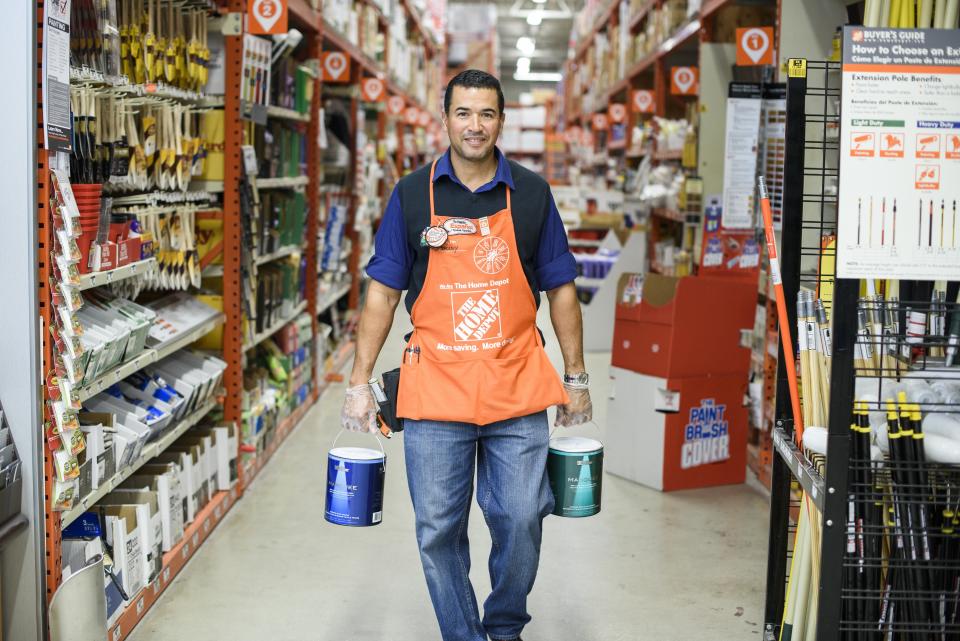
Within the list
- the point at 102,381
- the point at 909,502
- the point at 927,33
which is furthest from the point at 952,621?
the point at 102,381

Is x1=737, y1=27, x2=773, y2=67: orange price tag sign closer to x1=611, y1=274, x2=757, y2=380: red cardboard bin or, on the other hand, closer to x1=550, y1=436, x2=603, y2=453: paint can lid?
x1=611, y1=274, x2=757, y2=380: red cardboard bin

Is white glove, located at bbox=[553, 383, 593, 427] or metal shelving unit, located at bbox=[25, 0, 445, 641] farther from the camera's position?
white glove, located at bbox=[553, 383, 593, 427]

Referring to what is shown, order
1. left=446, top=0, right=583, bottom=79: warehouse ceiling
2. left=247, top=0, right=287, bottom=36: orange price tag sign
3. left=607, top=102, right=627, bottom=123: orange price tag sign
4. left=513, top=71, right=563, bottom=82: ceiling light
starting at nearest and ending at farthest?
left=247, top=0, right=287, bottom=36: orange price tag sign, left=607, top=102, right=627, bottom=123: orange price tag sign, left=446, top=0, right=583, bottom=79: warehouse ceiling, left=513, top=71, right=563, bottom=82: ceiling light

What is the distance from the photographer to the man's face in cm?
281

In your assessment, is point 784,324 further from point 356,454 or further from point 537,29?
point 537,29

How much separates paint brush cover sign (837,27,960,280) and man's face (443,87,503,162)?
101 cm

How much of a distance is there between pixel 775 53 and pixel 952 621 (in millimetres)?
3167

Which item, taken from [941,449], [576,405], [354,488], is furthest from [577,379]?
[941,449]

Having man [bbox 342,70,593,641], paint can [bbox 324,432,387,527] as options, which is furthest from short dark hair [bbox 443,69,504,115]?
paint can [bbox 324,432,387,527]

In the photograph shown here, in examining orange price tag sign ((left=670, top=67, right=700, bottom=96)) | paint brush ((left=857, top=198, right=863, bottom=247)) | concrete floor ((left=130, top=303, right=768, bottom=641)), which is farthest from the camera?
orange price tag sign ((left=670, top=67, right=700, bottom=96))

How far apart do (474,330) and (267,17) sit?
262 cm

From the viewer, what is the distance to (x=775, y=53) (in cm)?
491

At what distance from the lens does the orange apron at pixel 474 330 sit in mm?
2789

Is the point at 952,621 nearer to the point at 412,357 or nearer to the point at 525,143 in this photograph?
the point at 412,357
